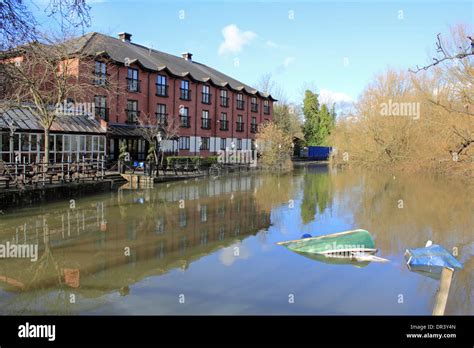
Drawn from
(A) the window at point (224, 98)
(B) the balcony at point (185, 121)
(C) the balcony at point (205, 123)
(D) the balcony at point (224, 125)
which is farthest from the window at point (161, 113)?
(A) the window at point (224, 98)

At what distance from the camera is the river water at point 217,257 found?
24.7 ft

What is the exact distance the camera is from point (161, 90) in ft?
119

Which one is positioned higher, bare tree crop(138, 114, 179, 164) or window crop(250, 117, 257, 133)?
window crop(250, 117, 257, 133)

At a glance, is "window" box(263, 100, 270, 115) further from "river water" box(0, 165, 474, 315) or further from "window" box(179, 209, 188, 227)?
"window" box(179, 209, 188, 227)

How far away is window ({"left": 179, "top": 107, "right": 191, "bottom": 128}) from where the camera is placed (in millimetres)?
38541

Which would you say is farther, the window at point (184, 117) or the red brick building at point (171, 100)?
the window at point (184, 117)

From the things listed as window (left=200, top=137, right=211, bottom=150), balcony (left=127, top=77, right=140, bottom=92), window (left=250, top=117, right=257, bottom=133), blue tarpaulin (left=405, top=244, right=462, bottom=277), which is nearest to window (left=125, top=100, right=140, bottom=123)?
balcony (left=127, top=77, right=140, bottom=92)

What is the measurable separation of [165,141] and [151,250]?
23.7 meters

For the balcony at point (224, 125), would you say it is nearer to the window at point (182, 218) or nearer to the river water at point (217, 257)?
the river water at point (217, 257)
